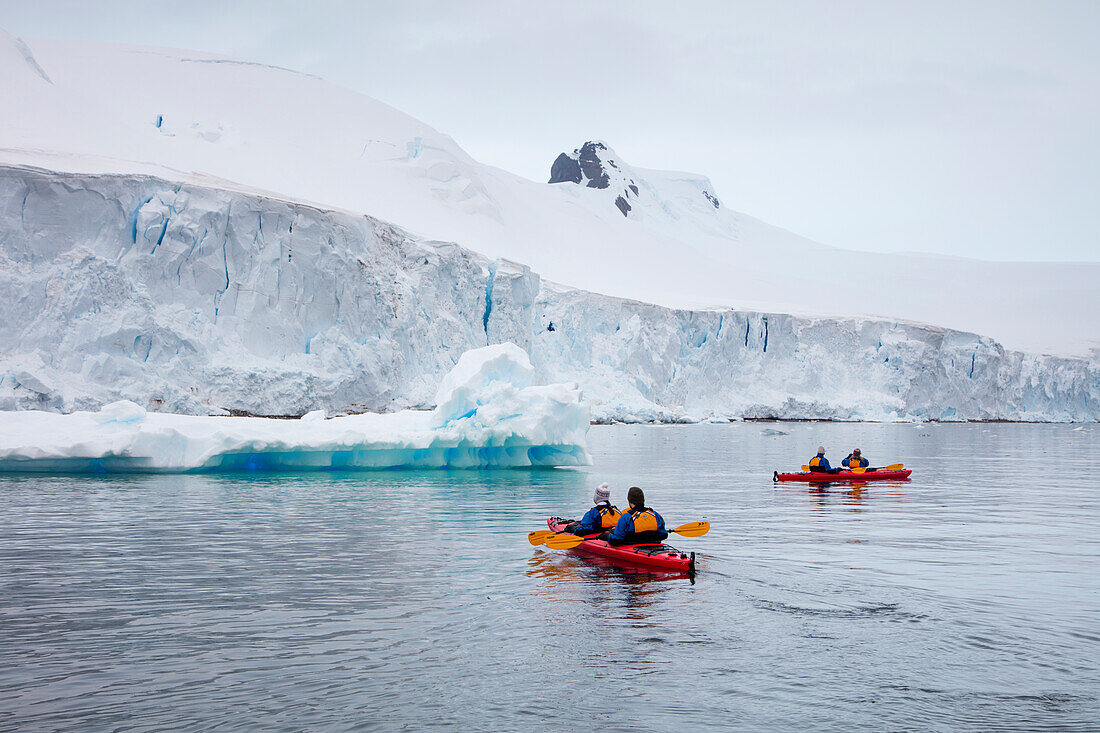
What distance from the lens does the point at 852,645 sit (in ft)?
23.1

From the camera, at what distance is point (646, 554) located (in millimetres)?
10055

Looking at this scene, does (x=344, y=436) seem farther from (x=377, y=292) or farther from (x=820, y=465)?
(x=377, y=292)

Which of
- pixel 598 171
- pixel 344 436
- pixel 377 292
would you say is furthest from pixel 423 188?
pixel 344 436

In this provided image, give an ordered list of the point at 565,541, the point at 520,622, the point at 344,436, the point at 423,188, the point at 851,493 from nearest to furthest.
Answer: the point at 520,622, the point at 565,541, the point at 851,493, the point at 344,436, the point at 423,188

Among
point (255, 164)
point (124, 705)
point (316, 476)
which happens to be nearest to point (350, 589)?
point (124, 705)

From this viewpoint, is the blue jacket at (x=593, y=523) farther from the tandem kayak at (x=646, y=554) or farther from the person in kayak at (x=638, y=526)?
the person in kayak at (x=638, y=526)

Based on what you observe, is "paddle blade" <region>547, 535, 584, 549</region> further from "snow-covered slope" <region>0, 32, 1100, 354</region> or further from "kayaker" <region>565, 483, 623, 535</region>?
"snow-covered slope" <region>0, 32, 1100, 354</region>

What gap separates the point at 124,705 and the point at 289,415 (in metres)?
30.5

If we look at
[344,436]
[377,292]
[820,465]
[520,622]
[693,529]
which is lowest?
[520,622]

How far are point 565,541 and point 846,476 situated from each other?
13.2m

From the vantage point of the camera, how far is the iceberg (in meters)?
19.7

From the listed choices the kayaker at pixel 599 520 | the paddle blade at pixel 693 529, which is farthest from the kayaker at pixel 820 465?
the kayaker at pixel 599 520

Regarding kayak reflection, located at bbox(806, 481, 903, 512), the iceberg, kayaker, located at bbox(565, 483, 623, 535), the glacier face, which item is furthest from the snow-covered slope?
kayaker, located at bbox(565, 483, 623, 535)

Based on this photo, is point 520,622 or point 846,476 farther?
point 846,476
